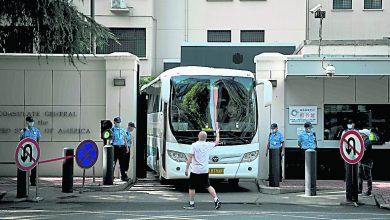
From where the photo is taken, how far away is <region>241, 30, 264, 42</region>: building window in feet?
127

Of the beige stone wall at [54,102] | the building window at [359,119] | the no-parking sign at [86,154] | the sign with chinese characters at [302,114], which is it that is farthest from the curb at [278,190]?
the beige stone wall at [54,102]

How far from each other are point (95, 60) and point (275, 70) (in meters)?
5.75

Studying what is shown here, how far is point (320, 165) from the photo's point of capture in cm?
2242

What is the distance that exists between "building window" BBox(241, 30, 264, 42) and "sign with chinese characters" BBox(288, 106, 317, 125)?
16713 mm

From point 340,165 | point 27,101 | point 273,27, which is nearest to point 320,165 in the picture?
point 340,165

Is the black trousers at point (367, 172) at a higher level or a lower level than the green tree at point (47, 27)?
lower

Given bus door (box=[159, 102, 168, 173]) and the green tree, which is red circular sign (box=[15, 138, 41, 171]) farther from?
bus door (box=[159, 102, 168, 173])

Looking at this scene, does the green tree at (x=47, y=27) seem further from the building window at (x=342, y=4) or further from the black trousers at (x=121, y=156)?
the building window at (x=342, y=4)

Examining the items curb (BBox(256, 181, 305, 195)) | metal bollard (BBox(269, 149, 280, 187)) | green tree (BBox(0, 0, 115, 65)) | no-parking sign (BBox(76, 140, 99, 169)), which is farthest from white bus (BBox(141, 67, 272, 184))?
green tree (BBox(0, 0, 115, 65))

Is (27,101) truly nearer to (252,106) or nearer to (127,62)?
(127,62)

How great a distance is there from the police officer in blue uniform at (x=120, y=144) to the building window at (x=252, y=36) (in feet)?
62.7

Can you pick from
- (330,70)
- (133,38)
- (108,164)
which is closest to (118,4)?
(133,38)

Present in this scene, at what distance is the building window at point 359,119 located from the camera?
2227cm

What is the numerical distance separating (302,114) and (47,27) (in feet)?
29.7
